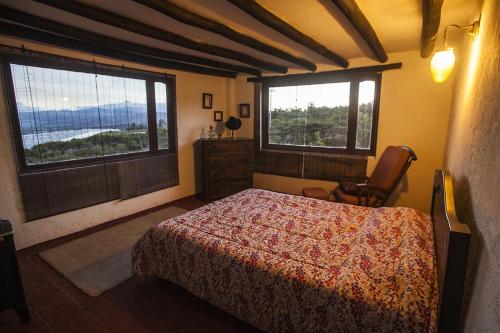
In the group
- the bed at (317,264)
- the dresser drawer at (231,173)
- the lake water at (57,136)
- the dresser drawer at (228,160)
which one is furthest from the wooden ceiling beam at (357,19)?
the lake water at (57,136)

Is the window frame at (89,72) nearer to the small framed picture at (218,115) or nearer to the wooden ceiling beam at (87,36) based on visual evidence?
the wooden ceiling beam at (87,36)

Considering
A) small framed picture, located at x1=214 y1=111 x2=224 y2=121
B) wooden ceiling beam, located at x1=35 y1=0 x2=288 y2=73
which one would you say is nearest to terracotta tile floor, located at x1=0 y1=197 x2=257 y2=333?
wooden ceiling beam, located at x1=35 y1=0 x2=288 y2=73

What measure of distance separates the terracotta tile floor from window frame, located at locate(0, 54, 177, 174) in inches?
48.3

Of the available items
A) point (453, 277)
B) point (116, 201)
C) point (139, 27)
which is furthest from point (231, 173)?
point (453, 277)

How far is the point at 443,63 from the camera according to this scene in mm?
2088

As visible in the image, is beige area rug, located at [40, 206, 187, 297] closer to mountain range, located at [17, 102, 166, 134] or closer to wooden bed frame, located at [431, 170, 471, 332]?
mountain range, located at [17, 102, 166, 134]

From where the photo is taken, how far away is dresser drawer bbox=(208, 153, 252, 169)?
425 cm

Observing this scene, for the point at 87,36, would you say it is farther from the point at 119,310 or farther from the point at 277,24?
the point at 119,310

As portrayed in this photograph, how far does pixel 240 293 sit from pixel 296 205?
115 cm

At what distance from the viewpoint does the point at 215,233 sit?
75.1 inches

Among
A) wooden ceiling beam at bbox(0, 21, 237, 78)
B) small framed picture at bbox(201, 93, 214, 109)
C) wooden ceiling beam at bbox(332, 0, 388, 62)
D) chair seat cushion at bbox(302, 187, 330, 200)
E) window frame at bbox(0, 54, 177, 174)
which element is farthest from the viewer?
small framed picture at bbox(201, 93, 214, 109)

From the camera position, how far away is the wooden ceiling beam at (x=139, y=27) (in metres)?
1.89

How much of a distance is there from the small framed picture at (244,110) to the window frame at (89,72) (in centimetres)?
132

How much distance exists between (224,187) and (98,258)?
2.20 metres
